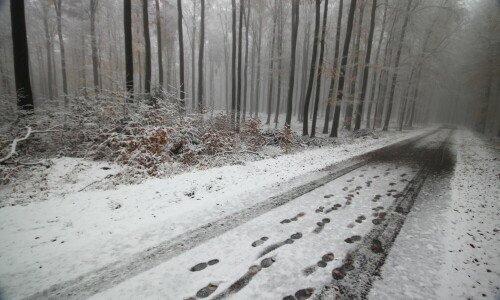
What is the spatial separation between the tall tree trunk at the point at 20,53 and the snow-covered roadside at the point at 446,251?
11.2 m

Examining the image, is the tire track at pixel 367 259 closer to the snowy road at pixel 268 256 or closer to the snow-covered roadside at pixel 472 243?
the snowy road at pixel 268 256

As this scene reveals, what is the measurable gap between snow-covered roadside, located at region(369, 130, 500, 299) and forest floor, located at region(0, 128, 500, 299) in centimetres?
2

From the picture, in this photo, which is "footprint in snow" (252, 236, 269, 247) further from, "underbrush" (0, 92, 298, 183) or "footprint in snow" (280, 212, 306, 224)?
"underbrush" (0, 92, 298, 183)

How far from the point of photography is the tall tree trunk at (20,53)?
7.59m


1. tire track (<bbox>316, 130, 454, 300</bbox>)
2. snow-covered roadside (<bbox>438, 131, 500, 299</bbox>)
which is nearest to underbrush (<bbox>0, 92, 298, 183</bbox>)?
tire track (<bbox>316, 130, 454, 300</bbox>)

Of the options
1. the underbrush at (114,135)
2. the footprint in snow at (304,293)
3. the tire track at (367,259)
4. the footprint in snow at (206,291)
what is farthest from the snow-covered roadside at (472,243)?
the underbrush at (114,135)

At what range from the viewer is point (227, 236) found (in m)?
3.46

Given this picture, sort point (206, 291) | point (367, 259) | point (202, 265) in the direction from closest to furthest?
1. point (206, 291)
2. point (202, 265)
3. point (367, 259)

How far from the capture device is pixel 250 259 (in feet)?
9.52

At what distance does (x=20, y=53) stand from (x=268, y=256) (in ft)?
35.9

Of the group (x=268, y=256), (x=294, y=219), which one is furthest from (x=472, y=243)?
(x=268, y=256)

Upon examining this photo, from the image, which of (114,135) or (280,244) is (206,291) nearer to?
(280,244)

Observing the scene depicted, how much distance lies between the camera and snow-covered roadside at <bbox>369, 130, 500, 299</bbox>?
252 centimetres

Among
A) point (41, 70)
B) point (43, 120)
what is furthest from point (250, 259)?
point (41, 70)
